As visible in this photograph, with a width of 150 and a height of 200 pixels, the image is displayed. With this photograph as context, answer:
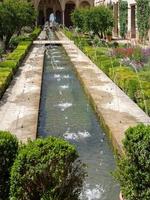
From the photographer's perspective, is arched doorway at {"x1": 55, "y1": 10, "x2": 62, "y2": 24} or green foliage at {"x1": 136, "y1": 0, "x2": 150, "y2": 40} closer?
green foliage at {"x1": 136, "y1": 0, "x2": 150, "y2": 40}

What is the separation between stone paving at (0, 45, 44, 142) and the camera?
873 centimetres

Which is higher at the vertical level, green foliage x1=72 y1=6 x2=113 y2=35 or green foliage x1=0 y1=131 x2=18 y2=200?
green foliage x1=72 y1=6 x2=113 y2=35

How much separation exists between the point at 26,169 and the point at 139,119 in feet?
17.1

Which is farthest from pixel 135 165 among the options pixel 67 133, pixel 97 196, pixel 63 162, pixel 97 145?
pixel 67 133

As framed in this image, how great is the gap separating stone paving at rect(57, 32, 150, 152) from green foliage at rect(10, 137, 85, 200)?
2.85m

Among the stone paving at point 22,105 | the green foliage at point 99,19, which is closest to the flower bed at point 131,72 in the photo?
the stone paving at point 22,105

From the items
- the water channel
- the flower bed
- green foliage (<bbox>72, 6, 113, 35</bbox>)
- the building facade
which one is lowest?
the water channel

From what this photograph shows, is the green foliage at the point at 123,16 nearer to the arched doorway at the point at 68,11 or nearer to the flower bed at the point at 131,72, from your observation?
the flower bed at the point at 131,72

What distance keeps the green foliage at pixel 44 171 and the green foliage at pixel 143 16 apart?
21.8 m

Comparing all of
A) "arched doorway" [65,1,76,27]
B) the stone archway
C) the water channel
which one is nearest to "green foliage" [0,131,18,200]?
the water channel

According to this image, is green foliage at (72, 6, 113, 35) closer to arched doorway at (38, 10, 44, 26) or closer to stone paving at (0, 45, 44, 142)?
stone paving at (0, 45, 44, 142)

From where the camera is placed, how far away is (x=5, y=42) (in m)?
26.4

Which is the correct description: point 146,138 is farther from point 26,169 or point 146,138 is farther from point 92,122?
point 92,122

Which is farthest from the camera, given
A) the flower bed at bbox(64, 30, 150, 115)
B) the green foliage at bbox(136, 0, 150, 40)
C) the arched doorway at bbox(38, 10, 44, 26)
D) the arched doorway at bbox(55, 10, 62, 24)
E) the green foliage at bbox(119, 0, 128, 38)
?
the arched doorway at bbox(55, 10, 62, 24)
